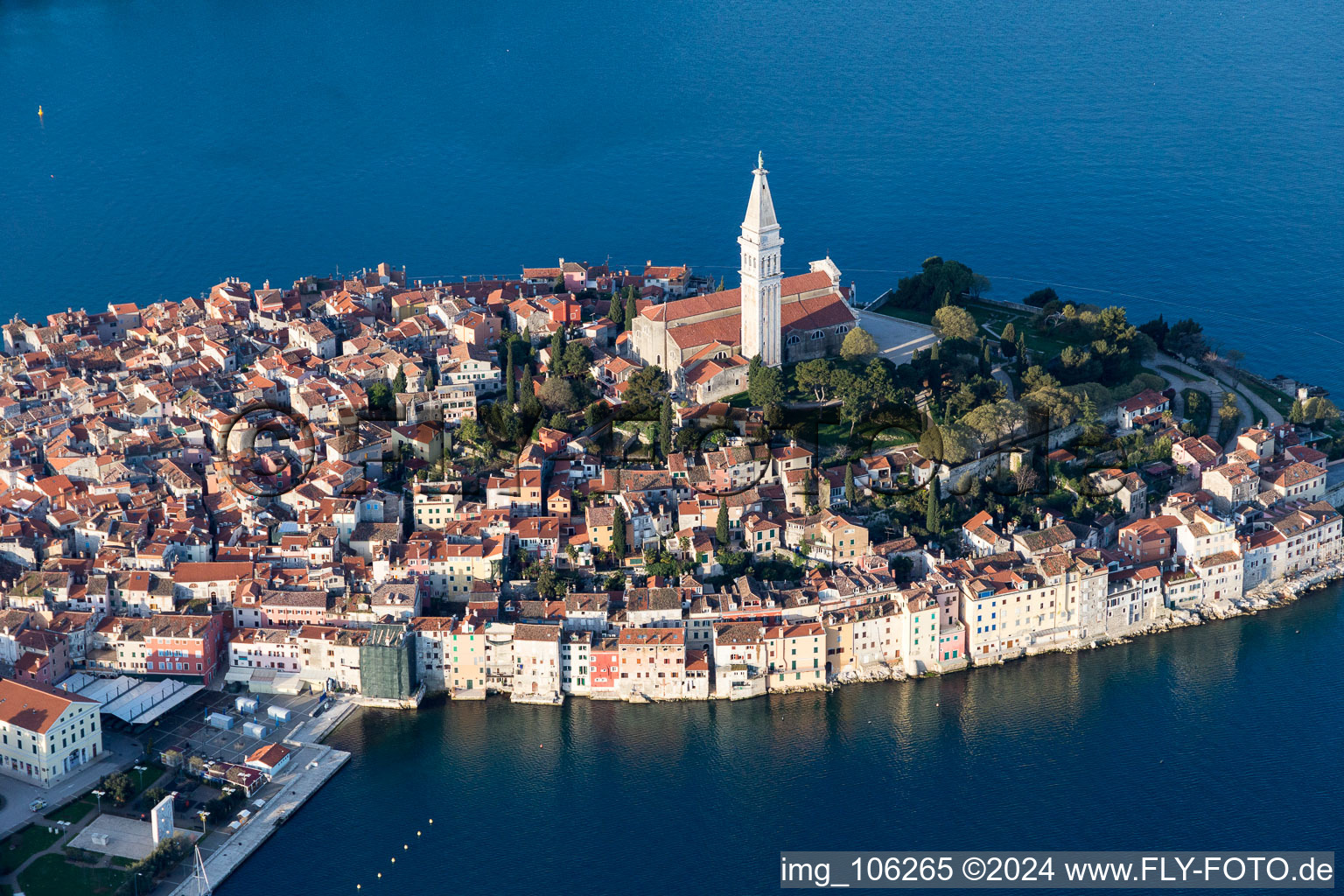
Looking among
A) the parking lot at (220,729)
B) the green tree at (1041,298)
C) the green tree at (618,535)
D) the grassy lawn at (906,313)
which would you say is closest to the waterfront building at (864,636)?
the green tree at (618,535)

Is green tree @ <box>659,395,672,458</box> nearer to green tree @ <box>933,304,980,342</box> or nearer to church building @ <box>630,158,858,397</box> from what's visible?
church building @ <box>630,158,858,397</box>

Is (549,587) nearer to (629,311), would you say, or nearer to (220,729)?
(220,729)

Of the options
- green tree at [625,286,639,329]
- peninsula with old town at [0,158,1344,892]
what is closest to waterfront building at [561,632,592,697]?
peninsula with old town at [0,158,1344,892]

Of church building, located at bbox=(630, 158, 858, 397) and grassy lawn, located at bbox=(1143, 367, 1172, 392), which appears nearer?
church building, located at bbox=(630, 158, 858, 397)

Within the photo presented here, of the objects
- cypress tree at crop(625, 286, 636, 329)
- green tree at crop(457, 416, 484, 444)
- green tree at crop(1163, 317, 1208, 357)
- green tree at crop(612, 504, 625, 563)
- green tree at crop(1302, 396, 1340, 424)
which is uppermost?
cypress tree at crop(625, 286, 636, 329)

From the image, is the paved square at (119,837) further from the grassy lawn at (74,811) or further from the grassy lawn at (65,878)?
the grassy lawn at (65,878)

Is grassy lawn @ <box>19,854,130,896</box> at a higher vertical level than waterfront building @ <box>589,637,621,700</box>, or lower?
lower
